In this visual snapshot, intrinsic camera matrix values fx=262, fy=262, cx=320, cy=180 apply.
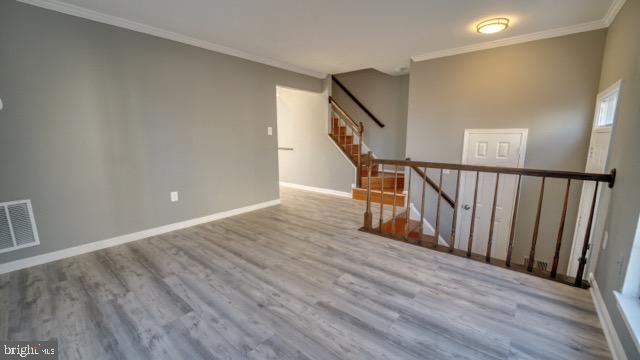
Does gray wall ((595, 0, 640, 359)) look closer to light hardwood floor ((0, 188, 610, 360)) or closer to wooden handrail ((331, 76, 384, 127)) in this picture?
light hardwood floor ((0, 188, 610, 360))

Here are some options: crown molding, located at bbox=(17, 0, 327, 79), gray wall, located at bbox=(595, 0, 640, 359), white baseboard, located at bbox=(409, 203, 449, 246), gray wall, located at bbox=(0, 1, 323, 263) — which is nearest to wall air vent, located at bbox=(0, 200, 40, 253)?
gray wall, located at bbox=(0, 1, 323, 263)

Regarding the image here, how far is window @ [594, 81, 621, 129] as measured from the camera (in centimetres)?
222

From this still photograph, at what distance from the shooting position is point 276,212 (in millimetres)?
4152

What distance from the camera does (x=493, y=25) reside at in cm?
271

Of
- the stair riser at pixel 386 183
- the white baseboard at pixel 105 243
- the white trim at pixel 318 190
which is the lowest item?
the white baseboard at pixel 105 243

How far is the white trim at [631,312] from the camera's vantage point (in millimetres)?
1230

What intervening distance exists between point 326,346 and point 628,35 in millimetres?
3196

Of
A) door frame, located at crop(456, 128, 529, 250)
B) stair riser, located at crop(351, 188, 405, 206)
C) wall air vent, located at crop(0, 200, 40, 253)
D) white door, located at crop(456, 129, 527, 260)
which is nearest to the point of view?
wall air vent, located at crop(0, 200, 40, 253)

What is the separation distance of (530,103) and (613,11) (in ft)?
3.31

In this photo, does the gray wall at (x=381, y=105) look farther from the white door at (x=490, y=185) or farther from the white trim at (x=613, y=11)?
the white trim at (x=613, y=11)

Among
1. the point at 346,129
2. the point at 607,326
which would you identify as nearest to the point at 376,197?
the point at 346,129

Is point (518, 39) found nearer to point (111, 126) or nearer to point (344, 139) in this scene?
point (344, 139)

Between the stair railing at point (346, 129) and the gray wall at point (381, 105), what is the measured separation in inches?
20.4

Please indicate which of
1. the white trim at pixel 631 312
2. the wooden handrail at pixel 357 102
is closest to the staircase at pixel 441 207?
the wooden handrail at pixel 357 102
